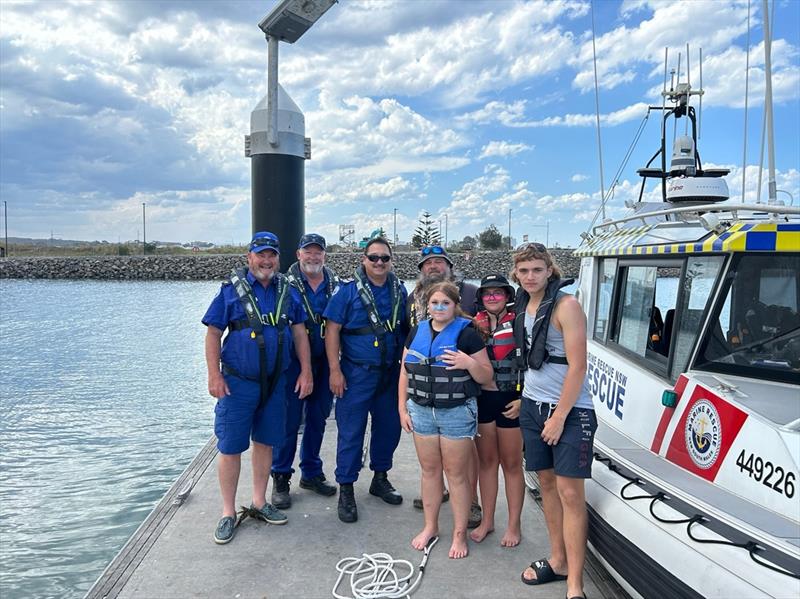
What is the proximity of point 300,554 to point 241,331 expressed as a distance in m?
1.39

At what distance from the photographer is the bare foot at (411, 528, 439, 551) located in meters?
3.51

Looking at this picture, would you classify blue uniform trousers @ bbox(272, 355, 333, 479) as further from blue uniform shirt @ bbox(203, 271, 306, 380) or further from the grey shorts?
the grey shorts

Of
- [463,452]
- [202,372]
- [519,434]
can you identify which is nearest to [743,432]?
[519,434]

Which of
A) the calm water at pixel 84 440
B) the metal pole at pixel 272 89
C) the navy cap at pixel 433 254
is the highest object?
the metal pole at pixel 272 89

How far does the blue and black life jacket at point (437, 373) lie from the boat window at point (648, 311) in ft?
3.97

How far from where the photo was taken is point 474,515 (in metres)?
3.83

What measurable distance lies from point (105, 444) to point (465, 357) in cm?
567

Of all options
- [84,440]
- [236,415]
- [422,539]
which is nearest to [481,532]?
[422,539]

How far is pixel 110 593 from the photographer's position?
3025 millimetres

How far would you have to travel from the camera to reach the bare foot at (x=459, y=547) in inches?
133

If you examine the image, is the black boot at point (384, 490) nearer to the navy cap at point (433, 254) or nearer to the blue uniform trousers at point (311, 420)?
the blue uniform trousers at point (311, 420)

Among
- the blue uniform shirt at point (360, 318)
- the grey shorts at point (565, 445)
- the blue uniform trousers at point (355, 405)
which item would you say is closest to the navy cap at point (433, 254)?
the blue uniform shirt at point (360, 318)

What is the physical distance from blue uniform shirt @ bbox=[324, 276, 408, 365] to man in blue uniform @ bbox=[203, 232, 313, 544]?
0.31 metres

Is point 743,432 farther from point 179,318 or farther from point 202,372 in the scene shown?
point 179,318
